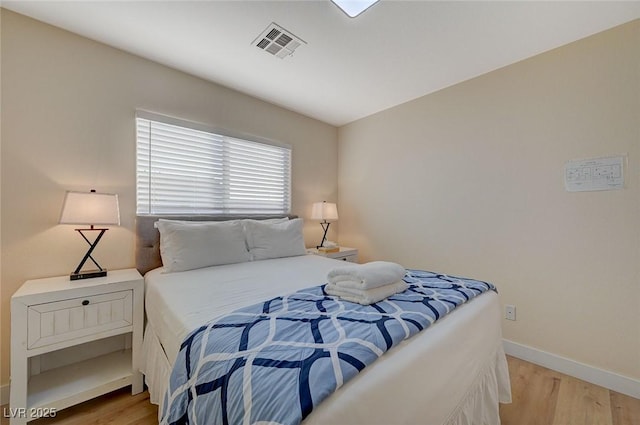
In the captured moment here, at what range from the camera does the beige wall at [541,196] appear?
175cm

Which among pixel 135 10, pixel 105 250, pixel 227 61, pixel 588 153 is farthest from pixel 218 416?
pixel 588 153

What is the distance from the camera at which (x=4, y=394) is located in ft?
5.19

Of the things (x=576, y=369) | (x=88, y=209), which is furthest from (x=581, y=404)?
(x=88, y=209)

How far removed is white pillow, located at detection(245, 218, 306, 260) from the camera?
242 cm

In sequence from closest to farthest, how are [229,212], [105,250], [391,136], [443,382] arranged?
[443,382], [105,250], [229,212], [391,136]

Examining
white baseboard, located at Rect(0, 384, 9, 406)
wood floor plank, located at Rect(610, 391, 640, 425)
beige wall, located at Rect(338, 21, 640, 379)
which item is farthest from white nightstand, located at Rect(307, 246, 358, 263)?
white baseboard, located at Rect(0, 384, 9, 406)

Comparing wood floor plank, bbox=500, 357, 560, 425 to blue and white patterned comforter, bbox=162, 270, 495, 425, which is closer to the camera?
blue and white patterned comforter, bbox=162, 270, 495, 425

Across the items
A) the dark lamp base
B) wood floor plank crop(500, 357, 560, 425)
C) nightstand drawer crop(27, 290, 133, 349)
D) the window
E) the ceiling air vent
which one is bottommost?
wood floor plank crop(500, 357, 560, 425)

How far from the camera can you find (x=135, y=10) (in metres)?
1.66

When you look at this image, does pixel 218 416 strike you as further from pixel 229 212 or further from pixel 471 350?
pixel 229 212

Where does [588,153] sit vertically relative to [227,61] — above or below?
below

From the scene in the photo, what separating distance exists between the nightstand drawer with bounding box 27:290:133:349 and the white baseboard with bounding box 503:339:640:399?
3.03 m

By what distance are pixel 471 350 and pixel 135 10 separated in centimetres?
278

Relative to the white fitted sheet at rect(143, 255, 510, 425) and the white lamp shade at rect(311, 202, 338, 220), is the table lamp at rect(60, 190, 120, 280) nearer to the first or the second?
the white fitted sheet at rect(143, 255, 510, 425)
